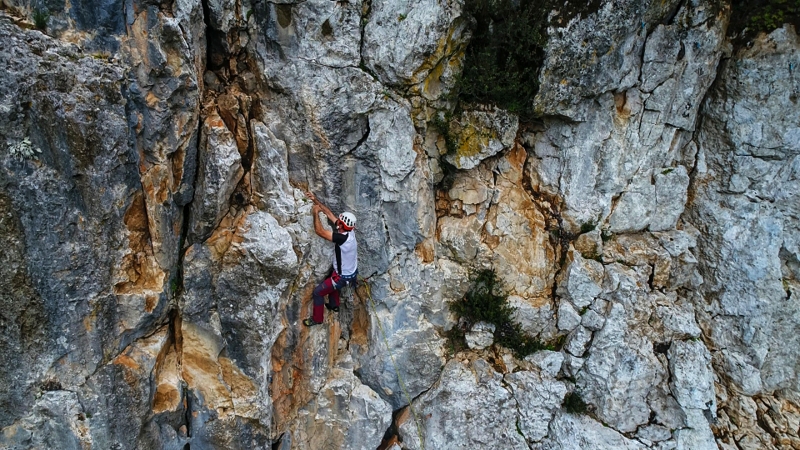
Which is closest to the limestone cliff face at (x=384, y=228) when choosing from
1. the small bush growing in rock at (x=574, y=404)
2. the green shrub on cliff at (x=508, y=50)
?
the small bush growing in rock at (x=574, y=404)

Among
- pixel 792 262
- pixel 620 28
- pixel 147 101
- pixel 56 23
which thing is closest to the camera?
pixel 56 23

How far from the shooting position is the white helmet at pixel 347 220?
8.79 meters

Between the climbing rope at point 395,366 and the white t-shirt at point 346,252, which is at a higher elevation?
the white t-shirt at point 346,252

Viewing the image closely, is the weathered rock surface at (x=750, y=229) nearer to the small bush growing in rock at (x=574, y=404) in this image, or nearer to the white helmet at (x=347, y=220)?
the small bush growing in rock at (x=574, y=404)

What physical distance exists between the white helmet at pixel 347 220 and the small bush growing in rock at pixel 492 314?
10.5ft

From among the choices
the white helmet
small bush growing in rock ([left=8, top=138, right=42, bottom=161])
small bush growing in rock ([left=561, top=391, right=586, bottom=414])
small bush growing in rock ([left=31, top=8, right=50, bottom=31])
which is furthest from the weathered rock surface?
small bush growing in rock ([left=8, top=138, right=42, bottom=161])

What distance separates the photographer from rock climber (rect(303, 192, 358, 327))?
885 cm

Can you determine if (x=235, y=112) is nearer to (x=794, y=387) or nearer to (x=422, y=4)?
(x=422, y=4)

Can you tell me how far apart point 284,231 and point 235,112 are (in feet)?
7.84

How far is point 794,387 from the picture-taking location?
10.4 meters

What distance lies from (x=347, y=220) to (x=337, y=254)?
0.74m

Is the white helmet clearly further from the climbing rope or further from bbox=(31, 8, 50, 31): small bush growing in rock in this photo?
bbox=(31, 8, 50, 31): small bush growing in rock

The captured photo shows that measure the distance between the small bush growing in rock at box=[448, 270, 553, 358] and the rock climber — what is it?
9.05 ft

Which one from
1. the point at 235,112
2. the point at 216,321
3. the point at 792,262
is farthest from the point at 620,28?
the point at 216,321
